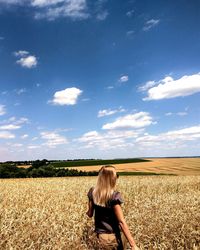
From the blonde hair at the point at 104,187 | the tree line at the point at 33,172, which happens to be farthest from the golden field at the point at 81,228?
the tree line at the point at 33,172

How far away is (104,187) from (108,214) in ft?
1.26

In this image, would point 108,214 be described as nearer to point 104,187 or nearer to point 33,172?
point 104,187

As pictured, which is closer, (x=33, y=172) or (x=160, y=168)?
(x=33, y=172)

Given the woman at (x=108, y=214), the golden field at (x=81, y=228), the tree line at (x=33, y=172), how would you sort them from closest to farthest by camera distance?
the woman at (x=108, y=214) → the golden field at (x=81, y=228) → the tree line at (x=33, y=172)

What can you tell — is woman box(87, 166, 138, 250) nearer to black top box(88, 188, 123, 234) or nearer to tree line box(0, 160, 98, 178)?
black top box(88, 188, 123, 234)

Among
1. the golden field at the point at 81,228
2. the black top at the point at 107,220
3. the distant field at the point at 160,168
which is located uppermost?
the distant field at the point at 160,168

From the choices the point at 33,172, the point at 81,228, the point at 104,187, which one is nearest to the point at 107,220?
the point at 104,187

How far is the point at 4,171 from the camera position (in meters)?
41.9

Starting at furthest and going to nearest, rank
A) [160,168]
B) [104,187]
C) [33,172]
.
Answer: [160,168] < [33,172] < [104,187]

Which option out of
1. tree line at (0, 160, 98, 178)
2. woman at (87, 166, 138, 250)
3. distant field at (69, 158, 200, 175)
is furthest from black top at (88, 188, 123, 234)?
distant field at (69, 158, 200, 175)

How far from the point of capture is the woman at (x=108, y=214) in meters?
4.94

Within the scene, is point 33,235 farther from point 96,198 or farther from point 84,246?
point 96,198

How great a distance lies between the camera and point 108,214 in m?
5.04

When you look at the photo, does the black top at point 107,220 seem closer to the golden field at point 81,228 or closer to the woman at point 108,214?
the woman at point 108,214
